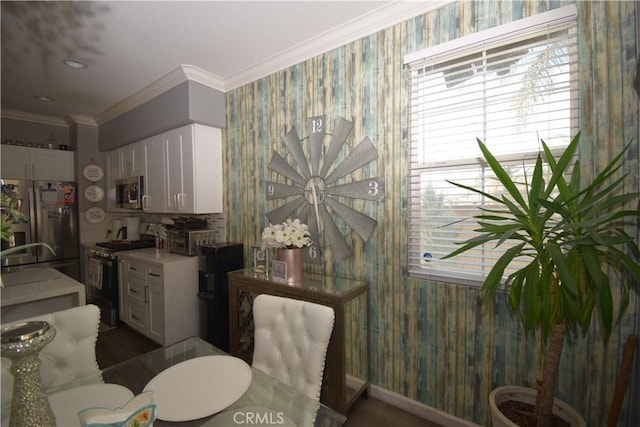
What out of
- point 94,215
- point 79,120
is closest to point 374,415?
point 94,215

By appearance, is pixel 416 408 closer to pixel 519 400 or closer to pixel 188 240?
pixel 519 400

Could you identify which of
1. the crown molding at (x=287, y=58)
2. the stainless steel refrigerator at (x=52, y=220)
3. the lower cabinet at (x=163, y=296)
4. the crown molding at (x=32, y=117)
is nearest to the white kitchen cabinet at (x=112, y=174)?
the stainless steel refrigerator at (x=52, y=220)

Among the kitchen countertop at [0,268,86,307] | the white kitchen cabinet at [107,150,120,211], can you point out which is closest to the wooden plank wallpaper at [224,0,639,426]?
the kitchen countertop at [0,268,86,307]

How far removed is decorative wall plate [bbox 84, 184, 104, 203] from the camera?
381cm

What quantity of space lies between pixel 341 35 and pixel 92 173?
11.9ft

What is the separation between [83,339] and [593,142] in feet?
8.02

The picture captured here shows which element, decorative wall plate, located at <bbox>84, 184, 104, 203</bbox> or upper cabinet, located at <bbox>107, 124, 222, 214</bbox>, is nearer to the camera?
upper cabinet, located at <bbox>107, 124, 222, 214</bbox>

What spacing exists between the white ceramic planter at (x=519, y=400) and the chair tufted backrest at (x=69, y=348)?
169cm

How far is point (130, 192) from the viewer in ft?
11.4

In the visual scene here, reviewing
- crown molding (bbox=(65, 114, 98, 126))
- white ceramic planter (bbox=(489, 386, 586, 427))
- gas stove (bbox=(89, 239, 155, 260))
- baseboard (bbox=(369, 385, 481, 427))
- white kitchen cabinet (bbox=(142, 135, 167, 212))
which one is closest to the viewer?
white ceramic planter (bbox=(489, 386, 586, 427))

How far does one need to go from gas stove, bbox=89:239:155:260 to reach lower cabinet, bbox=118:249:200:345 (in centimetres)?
34

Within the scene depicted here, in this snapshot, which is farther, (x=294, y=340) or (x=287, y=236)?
(x=287, y=236)

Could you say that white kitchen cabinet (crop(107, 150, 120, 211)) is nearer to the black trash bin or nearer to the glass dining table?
the black trash bin

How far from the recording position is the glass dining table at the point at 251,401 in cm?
94
